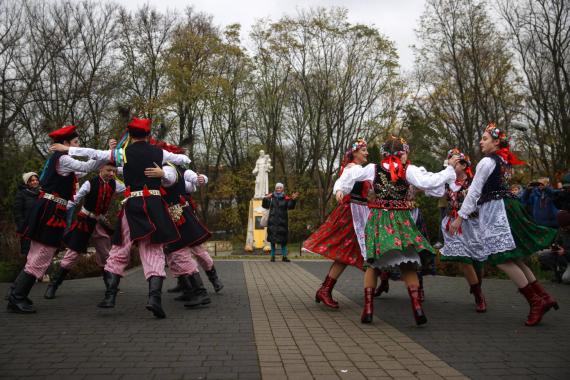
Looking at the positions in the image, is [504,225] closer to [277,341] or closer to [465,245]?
[465,245]

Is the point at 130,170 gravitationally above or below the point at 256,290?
above

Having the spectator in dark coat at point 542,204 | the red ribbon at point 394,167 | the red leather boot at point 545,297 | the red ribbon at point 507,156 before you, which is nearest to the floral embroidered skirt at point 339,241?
the red ribbon at point 394,167

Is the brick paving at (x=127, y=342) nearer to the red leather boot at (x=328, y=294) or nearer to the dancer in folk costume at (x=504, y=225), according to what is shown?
the red leather boot at (x=328, y=294)

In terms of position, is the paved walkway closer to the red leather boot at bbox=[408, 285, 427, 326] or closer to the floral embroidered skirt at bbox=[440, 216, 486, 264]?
the red leather boot at bbox=[408, 285, 427, 326]

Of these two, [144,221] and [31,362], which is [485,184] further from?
[31,362]

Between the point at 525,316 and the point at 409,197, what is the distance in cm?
194

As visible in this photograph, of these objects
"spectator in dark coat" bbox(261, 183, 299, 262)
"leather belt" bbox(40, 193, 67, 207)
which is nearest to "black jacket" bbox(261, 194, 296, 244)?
"spectator in dark coat" bbox(261, 183, 299, 262)

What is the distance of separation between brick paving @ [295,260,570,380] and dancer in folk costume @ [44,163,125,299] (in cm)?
332

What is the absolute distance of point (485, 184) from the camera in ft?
19.7

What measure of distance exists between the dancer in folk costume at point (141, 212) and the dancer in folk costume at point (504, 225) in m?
3.05

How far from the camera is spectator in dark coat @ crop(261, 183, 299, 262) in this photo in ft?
52.6

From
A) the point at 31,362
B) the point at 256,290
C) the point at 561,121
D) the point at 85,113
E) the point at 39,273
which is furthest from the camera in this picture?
the point at 85,113

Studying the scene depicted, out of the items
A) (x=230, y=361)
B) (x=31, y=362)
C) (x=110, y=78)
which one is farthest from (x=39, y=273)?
(x=110, y=78)

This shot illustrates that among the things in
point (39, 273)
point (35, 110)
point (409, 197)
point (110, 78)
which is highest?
point (110, 78)
